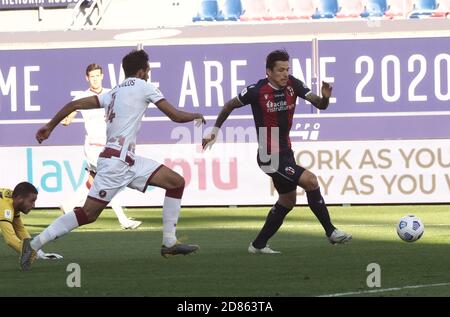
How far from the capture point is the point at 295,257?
12984 millimetres

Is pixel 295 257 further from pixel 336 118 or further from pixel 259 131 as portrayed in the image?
pixel 336 118

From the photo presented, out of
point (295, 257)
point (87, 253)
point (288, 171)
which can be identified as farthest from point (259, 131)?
point (87, 253)

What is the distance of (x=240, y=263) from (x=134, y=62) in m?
2.23

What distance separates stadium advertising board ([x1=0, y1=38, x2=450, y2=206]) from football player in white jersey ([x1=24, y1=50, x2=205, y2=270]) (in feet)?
29.9

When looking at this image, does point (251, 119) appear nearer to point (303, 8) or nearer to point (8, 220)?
point (303, 8)

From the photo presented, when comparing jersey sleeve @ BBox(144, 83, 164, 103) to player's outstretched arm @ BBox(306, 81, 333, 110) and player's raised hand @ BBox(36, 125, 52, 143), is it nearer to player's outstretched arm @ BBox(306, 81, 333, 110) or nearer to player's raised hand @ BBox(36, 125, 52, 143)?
player's raised hand @ BBox(36, 125, 52, 143)

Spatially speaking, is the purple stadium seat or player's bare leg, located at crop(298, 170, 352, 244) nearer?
player's bare leg, located at crop(298, 170, 352, 244)

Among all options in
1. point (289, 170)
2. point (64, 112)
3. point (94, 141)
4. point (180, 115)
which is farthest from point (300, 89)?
point (94, 141)

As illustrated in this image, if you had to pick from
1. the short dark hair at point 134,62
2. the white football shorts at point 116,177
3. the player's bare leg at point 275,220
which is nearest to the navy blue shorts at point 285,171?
the player's bare leg at point 275,220

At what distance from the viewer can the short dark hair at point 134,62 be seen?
40.5ft

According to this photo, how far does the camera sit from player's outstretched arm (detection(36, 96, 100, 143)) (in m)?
11.7

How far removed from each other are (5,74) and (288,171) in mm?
10277

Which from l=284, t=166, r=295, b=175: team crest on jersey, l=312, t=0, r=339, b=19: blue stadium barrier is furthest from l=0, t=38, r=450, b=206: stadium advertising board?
l=284, t=166, r=295, b=175: team crest on jersey

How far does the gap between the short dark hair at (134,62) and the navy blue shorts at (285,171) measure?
174 centimetres
